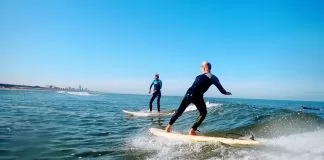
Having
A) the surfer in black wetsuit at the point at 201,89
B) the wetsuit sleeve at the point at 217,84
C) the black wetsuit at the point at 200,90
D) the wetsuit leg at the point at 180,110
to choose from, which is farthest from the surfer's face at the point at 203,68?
the wetsuit leg at the point at 180,110

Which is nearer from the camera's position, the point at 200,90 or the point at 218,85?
the point at 218,85

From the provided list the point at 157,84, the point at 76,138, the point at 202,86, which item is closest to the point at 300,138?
the point at 202,86

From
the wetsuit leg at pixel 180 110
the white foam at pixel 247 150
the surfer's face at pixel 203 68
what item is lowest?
the white foam at pixel 247 150

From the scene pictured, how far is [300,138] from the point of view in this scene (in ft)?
Result: 26.3

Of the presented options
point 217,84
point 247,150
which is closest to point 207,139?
point 247,150

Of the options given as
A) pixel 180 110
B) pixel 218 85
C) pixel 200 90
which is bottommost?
pixel 180 110

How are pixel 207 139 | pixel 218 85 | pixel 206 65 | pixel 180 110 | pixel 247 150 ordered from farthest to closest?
pixel 180 110
pixel 206 65
pixel 218 85
pixel 207 139
pixel 247 150

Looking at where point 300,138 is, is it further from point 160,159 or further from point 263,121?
point 263,121

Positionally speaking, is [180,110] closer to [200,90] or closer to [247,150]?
[200,90]

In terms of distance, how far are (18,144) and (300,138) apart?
7.51 m

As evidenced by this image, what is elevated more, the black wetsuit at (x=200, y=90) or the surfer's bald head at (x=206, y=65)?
the surfer's bald head at (x=206, y=65)

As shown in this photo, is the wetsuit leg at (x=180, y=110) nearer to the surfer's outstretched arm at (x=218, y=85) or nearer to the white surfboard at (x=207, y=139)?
the white surfboard at (x=207, y=139)

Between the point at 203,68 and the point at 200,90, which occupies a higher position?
the point at 203,68

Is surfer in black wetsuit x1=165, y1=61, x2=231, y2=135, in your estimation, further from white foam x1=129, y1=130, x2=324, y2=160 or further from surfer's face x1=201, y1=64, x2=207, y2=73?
white foam x1=129, y1=130, x2=324, y2=160
